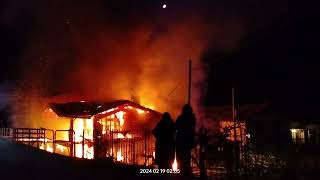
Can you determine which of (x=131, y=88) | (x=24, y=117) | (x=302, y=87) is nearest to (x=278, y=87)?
(x=302, y=87)

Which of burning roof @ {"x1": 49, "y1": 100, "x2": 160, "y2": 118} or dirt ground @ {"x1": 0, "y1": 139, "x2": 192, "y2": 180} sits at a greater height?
burning roof @ {"x1": 49, "y1": 100, "x2": 160, "y2": 118}

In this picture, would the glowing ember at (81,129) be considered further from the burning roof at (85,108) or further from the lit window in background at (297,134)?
the lit window in background at (297,134)

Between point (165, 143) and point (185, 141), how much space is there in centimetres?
57

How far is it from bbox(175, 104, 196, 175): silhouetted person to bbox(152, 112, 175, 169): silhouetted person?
0.28 metres

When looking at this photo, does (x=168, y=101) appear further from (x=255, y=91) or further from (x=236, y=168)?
(x=236, y=168)

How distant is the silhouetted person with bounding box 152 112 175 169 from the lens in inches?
388

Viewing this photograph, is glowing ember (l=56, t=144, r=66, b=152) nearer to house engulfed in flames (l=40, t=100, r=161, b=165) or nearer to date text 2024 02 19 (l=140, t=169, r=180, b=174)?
house engulfed in flames (l=40, t=100, r=161, b=165)

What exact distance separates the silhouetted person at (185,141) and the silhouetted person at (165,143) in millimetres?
278

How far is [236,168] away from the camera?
9.59 meters

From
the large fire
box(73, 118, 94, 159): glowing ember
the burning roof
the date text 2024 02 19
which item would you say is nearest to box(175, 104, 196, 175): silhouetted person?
the date text 2024 02 19

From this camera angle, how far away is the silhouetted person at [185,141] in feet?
31.3

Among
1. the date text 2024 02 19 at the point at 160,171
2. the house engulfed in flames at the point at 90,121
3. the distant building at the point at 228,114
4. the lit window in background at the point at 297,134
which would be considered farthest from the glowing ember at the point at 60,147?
the date text 2024 02 19 at the point at 160,171

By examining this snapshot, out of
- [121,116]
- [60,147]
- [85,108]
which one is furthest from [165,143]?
[121,116]

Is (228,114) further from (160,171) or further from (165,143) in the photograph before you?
(160,171)
